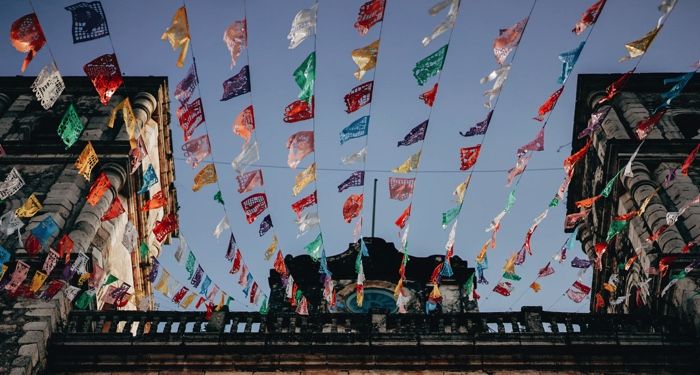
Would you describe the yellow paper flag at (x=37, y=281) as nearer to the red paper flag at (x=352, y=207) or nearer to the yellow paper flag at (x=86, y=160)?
the yellow paper flag at (x=86, y=160)

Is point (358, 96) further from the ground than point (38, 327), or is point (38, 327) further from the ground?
point (358, 96)

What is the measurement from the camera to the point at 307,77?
11.9 m

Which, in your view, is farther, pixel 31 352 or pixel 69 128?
pixel 69 128

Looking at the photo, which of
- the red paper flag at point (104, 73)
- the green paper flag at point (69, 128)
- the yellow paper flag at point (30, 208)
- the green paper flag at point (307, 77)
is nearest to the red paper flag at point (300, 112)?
the green paper flag at point (307, 77)

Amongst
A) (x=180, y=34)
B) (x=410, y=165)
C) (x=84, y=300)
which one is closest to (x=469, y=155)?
(x=410, y=165)

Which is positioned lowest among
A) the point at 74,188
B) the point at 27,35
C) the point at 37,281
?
the point at 74,188

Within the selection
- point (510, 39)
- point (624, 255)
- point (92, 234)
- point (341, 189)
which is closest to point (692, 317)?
point (624, 255)

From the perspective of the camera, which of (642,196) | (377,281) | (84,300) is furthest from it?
(377,281)

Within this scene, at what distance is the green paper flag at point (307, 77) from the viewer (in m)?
11.9

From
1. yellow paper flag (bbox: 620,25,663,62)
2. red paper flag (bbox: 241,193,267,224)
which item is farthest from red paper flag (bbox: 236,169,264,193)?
yellow paper flag (bbox: 620,25,663,62)

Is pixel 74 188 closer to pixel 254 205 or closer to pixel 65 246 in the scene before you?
pixel 65 246

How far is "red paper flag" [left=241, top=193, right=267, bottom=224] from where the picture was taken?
47.0 ft

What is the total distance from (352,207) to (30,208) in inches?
280

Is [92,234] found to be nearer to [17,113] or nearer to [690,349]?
[17,113]
